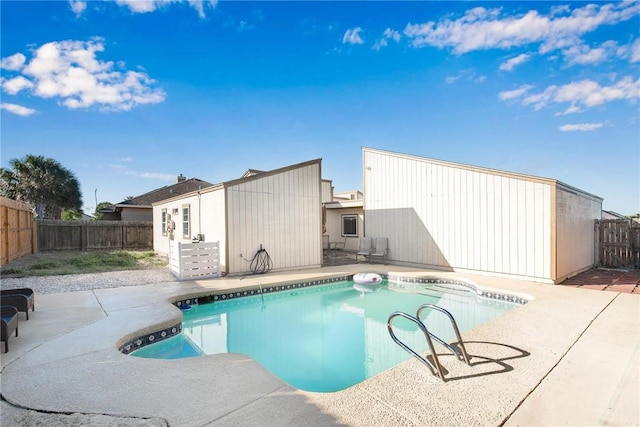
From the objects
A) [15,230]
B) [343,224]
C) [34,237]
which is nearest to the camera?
[15,230]

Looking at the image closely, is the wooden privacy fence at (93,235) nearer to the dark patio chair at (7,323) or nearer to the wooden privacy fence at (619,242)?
the dark patio chair at (7,323)

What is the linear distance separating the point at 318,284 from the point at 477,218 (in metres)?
5.28

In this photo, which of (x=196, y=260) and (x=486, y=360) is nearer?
(x=486, y=360)

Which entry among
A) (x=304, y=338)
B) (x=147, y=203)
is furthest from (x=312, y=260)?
(x=147, y=203)

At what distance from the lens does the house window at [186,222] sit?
11359 mm

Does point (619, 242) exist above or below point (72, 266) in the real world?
above

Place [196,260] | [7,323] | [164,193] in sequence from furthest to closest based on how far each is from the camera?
1. [164,193]
2. [196,260]
3. [7,323]

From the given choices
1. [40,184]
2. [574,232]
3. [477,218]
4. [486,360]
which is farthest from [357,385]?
[40,184]

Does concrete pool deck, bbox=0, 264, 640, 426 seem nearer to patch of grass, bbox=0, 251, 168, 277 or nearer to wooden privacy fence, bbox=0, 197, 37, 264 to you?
patch of grass, bbox=0, 251, 168, 277

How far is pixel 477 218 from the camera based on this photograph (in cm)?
927

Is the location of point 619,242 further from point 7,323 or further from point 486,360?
point 7,323

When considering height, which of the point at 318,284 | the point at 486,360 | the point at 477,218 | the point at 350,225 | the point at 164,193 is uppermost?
the point at 164,193

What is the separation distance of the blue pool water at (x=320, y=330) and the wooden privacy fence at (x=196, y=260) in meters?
1.82

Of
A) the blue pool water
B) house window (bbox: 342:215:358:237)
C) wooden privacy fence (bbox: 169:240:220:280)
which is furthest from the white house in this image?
wooden privacy fence (bbox: 169:240:220:280)
